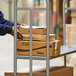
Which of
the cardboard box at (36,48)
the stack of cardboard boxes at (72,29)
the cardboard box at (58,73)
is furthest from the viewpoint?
the stack of cardboard boxes at (72,29)

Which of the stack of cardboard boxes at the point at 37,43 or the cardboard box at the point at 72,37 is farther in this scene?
the cardboard box at the point at 72,37

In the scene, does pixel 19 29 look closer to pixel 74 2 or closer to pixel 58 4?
pixel 74 2

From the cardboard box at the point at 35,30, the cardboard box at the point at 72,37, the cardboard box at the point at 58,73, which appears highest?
the cardboard box at the point at 35,30

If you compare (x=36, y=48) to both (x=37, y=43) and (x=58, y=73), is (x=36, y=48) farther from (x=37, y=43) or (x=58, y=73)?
(x=58, y=73)

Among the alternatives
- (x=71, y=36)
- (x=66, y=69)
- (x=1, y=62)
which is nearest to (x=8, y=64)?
(x=1, y=62)

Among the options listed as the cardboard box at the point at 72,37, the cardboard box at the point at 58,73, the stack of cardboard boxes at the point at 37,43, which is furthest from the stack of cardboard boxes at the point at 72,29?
the stack of cardboard boxes at the point at 37,43

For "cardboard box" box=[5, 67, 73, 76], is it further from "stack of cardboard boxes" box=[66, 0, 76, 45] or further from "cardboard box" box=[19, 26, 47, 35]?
"stack of cardboard boxes" box=[66, 0, 76, 45]

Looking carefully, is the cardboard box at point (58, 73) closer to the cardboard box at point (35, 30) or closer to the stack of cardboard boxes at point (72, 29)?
the cardboard box at point (35, 30)

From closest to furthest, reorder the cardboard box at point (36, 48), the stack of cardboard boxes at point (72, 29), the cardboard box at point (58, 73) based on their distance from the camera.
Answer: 1. the cardboard box at point (36, 48)
2. the cardboard box at point (58, 73)
3. the stack of cardboard boxes at point (72, 29)

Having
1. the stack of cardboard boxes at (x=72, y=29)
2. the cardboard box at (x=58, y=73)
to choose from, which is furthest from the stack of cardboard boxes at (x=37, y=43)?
the stack of cardboard boxes at (x=72, y=29)

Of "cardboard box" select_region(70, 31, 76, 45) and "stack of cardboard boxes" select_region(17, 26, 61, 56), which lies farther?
"cardboard box" select_region(70, 31, 76, 45)

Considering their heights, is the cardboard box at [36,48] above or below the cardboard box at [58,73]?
above

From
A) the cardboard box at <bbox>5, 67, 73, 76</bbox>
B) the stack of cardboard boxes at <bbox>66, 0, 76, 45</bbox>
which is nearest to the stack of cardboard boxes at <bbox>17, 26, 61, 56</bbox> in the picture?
the cardboard box at <bbox>5, 67, 73, 76</bbox>

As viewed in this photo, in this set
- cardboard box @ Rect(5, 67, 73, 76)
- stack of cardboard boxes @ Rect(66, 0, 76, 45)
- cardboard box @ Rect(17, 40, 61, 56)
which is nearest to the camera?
cardboard box @ Rect(17, 40, 61, 56)
